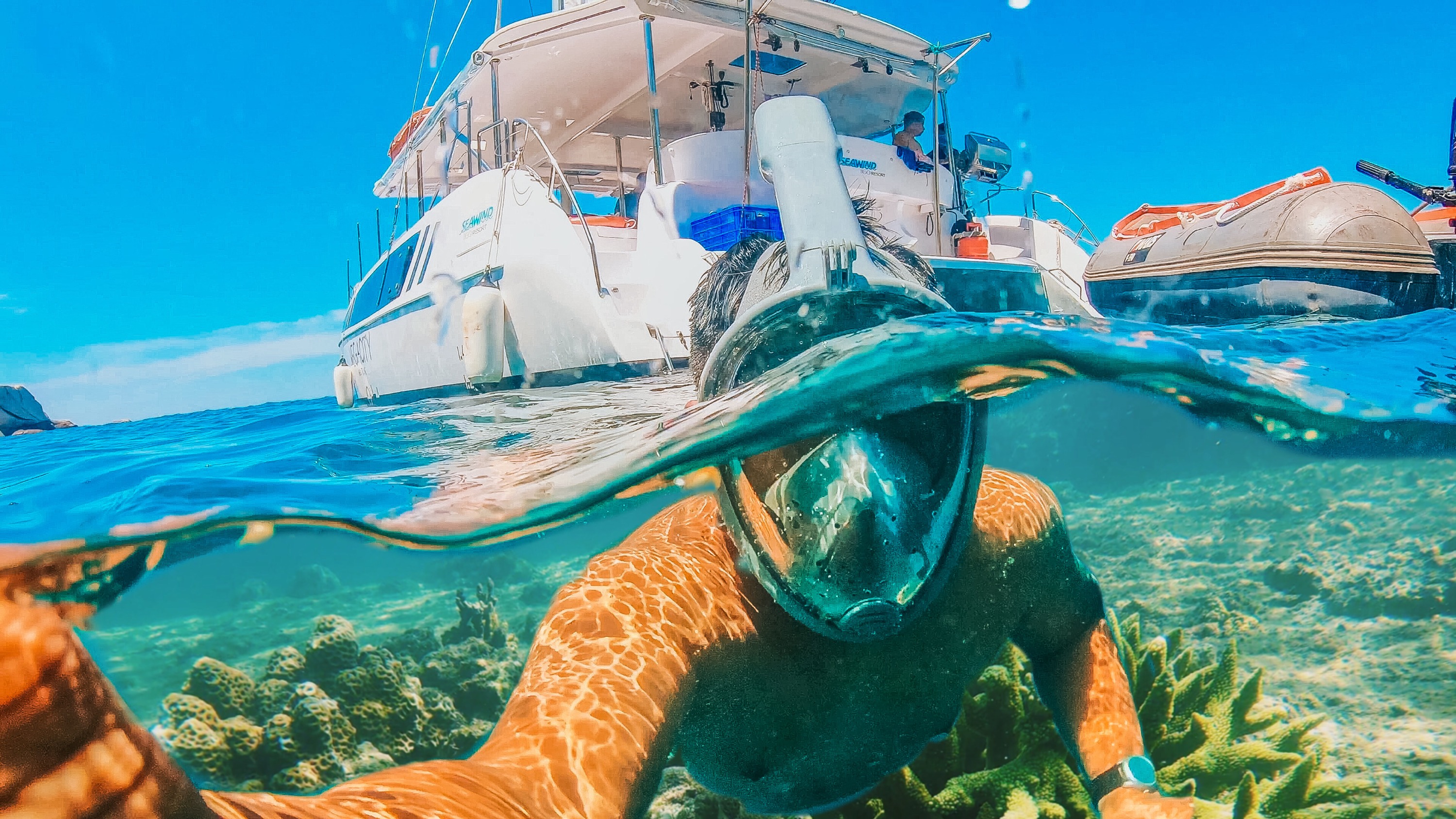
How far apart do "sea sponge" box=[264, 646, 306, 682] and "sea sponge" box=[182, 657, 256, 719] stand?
743 millimetres

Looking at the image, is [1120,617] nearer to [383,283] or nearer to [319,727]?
[319,727]

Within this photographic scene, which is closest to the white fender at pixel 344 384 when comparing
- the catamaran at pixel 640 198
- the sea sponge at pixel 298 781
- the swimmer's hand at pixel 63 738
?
the catamaran at pixel 640 198

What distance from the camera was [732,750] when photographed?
2631 millimetres

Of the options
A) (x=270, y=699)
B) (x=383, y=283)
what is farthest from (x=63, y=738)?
(x=383, y=283)

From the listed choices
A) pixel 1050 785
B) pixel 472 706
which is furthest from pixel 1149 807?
pixel 472 706

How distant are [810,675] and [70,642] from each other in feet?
7.71

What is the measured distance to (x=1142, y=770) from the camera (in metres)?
2.88

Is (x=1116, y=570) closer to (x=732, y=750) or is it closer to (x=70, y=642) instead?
(x=732, y=750)

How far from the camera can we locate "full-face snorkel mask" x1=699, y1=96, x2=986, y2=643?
2.35 metres

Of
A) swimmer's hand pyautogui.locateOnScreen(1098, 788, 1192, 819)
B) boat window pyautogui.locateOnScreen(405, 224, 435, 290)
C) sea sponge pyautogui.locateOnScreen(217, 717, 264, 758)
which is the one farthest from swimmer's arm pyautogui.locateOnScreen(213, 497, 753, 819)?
boat window pyautogui.locateOnScreen(405, 224, 435, 290)

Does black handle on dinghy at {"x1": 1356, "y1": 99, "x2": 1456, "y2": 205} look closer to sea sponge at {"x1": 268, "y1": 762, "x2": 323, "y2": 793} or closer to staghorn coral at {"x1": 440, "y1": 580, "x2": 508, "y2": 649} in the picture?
sea sponge at {"x1": 268, "y1": 762, "x2": 323, "y2": 793}

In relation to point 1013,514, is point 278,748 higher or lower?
lower

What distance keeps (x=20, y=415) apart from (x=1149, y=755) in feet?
42.9

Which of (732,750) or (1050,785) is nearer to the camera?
(732,750)
